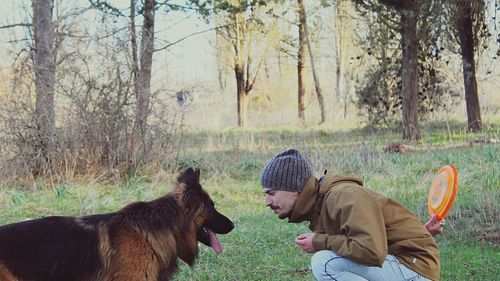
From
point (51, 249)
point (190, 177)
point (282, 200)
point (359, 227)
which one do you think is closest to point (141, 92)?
point (190, 177)

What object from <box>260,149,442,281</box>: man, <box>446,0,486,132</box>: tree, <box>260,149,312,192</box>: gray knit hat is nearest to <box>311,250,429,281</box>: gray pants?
<box>260,149,442,281</box>: man

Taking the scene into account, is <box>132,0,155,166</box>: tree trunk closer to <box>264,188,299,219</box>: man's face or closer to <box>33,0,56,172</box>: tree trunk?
<box>33,0,56,172</box>: tree trunk

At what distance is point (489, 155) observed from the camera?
9.84 meters

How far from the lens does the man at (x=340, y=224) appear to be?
3.36 meters

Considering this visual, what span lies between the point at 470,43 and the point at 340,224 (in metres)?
17.1

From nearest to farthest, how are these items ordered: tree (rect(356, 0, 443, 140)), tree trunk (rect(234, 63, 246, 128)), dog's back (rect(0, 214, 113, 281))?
dog's back (rect(0, 214, 113, 281)) → tree (rect(356, 0, 443, 140)) → tree trunk (rect(234, 63, 246, 128))

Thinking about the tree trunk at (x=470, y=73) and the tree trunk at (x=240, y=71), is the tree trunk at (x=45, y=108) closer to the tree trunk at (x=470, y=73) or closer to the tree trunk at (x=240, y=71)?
the tree trunk at (x=470, y=73)

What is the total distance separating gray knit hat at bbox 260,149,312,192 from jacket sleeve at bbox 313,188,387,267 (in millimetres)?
239

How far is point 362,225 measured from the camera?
3209 millimetres

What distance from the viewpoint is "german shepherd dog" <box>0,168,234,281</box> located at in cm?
386

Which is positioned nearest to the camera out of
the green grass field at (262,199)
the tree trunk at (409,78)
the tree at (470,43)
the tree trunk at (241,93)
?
the green grass field at (262,199)

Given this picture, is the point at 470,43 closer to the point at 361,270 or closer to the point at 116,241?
the point at 361,270

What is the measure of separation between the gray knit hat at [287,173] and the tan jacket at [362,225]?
0.19 feet

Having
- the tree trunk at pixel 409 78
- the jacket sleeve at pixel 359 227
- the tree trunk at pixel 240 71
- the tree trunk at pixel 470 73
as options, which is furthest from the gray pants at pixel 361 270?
the tree trunk at pixel 240 71
